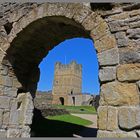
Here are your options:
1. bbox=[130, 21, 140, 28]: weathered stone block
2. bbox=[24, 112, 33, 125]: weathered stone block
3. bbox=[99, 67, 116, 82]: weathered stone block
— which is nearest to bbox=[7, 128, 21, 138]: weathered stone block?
bbox=[24, 112, 33, 125]: weathered stone block

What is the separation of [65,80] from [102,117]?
4340 centimetres

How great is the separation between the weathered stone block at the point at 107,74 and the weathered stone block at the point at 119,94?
3.4 inches

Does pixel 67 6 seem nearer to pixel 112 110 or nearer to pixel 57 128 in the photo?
pixel 112 110

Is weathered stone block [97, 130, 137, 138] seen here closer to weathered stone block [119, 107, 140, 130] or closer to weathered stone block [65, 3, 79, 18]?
weathered stone block [119, 107, 140, 130]

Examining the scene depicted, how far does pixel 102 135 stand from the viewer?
3.99 metres

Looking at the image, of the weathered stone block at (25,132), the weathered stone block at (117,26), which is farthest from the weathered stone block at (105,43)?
the weathered stone block at (25,132)

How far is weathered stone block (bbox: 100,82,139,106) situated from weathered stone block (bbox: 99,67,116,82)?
0.28 ft

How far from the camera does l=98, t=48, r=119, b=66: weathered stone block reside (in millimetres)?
4137

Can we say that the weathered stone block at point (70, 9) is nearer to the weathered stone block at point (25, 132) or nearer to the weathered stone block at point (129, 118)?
the weathered stone block at point (129, 118)

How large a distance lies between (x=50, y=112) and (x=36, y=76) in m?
9.26

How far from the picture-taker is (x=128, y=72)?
13.0 ft

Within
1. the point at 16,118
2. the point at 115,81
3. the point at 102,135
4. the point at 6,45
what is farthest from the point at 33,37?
the point at 102,135

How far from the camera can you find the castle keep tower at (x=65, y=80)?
4619 centimetres

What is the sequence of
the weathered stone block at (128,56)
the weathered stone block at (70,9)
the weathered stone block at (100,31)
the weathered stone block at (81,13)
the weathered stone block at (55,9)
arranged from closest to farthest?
the weathered stone block at (128,56) → the weathered stone block at (100,31) → the weathered stone block at (81,13) → the weathered stone block at (70,9) → the weathered stone block at (55,9)
